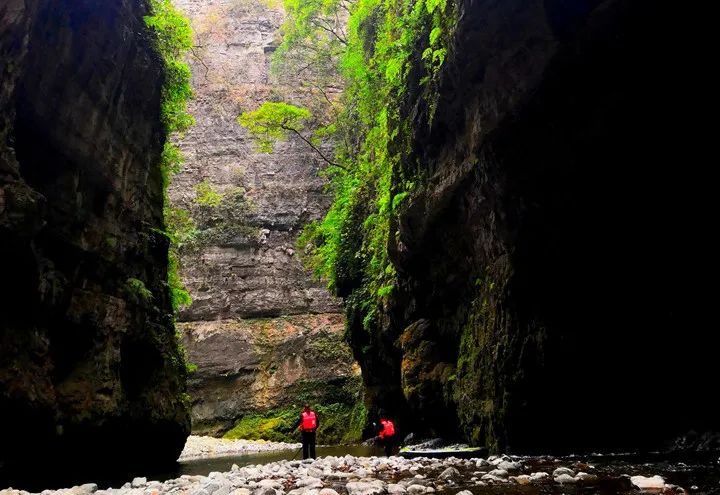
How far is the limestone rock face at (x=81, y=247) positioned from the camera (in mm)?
6562

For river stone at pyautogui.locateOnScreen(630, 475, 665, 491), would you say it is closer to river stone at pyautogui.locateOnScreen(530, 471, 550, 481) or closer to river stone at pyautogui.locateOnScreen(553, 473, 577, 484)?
river stone at pyautogui.locateOnScreen(553, 473, 577, 484)

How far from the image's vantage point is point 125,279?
399 inches

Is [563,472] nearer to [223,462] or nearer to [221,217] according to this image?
[223,462]

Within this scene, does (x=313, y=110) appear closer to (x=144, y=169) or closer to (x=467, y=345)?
(x=144, y=169)

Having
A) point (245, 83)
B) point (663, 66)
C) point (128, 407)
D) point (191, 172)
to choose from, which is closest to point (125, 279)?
point (128, 407)

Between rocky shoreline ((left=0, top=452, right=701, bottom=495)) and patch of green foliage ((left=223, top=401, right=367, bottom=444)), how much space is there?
1604cm

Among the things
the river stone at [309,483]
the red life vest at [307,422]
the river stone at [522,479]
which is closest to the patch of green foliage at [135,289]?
the red life vest at [307,422]

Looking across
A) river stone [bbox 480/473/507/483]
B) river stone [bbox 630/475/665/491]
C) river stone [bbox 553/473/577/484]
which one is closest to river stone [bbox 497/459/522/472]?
river stone [bbox 480/473/507/483]

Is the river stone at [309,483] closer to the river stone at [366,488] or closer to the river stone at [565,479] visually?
the river stone at [366,488]

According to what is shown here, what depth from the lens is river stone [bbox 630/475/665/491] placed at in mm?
4578

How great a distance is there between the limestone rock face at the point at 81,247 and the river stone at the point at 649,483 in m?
6.50

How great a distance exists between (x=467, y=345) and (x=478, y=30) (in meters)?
5.93

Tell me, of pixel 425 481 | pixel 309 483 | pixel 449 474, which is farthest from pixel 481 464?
pixel 309 483

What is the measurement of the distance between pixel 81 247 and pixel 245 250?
23043 mm
